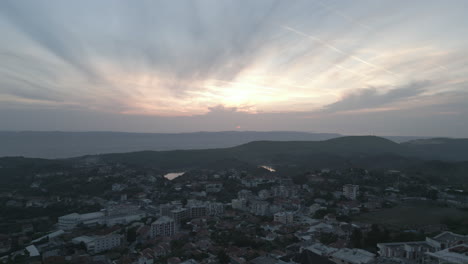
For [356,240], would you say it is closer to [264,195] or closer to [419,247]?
[419,247]

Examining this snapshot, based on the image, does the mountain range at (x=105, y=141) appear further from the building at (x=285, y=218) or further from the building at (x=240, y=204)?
the building at (x=285, y=218)

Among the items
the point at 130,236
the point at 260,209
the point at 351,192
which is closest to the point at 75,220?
the point at 130,236

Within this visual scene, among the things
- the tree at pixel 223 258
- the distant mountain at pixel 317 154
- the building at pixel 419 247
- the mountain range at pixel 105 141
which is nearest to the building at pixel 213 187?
the tree at pixel 223 258

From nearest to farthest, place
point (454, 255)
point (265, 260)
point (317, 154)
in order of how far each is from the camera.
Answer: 1. point (454, 255)
2. point (265, 260)
3. point (317, 154)

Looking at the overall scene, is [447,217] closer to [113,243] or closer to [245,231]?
[245,231]

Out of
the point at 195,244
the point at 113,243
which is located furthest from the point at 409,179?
the point at 113,243

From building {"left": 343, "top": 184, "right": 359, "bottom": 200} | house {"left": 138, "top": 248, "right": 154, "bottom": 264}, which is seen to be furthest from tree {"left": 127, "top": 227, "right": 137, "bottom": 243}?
building {"left": 343, "top": 184, "right": 359, "bottom": 200}
